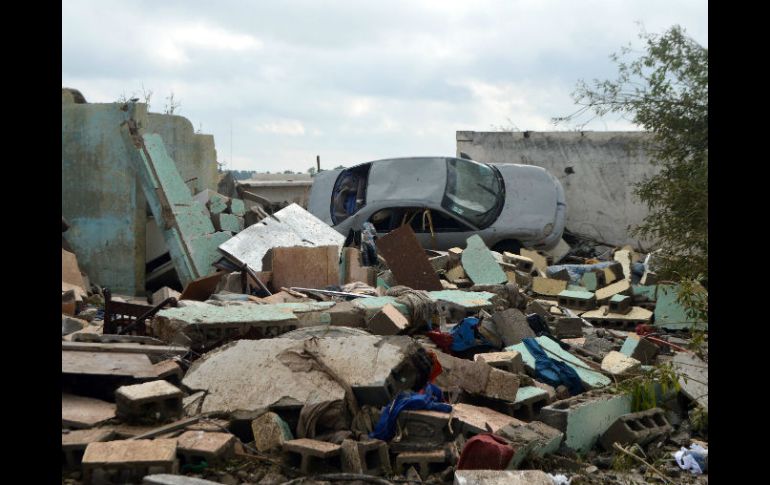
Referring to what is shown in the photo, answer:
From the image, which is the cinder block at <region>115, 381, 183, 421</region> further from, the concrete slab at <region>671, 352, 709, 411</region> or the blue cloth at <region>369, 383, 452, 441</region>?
the concrete slab at <region>671, 352, 709, 411</region>

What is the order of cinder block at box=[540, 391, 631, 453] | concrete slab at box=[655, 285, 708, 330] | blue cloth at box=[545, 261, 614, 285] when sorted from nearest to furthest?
cinder block at box=[540, 391, 631, 453], concrete slab at box=[655, 285, 708, 330], blue cloth at box=[545, 261, 614, 285]

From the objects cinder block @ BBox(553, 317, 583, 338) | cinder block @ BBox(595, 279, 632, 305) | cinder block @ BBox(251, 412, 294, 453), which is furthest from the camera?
cinder block @ BBox(595, 279, 632, 305)

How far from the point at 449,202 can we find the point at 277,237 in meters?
3.19

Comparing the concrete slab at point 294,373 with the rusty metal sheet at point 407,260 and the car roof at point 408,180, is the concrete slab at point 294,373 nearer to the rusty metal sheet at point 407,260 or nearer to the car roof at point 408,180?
the rusty metal sheet at point 407,260

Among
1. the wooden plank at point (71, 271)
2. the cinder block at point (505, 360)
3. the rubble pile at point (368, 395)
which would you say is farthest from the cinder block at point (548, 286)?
the wooden plank at point (71, 271)

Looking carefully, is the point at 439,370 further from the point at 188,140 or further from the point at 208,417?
the point at 188,140

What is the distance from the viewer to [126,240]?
10.6m

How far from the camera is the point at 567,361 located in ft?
22.1

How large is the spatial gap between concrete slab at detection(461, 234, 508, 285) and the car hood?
189 cm

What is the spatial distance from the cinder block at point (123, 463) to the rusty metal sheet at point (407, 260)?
18.3 feet

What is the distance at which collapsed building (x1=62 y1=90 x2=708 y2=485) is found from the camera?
4461 millimetres

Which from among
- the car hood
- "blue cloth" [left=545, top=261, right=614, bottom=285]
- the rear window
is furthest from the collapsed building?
the rear window

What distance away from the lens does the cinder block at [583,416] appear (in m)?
5.30
